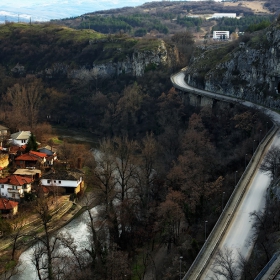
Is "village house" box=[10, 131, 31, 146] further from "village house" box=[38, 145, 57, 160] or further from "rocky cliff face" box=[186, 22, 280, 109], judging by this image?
"rocky cliff face" box=[186, 22, 280, 109]

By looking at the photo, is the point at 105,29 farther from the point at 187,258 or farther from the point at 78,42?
the point at 187,258

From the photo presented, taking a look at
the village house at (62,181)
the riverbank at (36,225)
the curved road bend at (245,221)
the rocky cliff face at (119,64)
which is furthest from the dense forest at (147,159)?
the riverbank at (36,225)

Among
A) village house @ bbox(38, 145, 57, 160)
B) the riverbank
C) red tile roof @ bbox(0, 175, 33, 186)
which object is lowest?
the riverbank

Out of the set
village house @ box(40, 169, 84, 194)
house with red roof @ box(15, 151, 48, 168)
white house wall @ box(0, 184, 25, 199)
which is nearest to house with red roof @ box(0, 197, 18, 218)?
white house wall @ box(0, 184, 25, 199)

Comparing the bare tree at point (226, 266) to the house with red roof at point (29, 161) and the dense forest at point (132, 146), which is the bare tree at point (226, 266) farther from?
the house with red roof at point (29, 161)

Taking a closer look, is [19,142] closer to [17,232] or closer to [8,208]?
A: [8,208]

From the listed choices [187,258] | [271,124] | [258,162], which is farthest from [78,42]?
[187,258]
